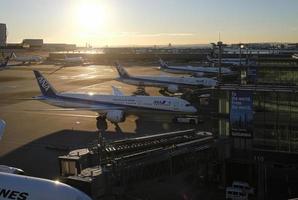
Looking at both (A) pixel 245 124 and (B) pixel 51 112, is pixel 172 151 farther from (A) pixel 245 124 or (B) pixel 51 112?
(B) pixel 51 112

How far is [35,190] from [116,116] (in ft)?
114

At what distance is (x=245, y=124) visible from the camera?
39156mm

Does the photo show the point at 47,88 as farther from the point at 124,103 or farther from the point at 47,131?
the point at 124,103

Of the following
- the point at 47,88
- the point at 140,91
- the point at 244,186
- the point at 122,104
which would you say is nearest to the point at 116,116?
the point at 122,104

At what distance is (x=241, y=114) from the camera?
3916 centimetres

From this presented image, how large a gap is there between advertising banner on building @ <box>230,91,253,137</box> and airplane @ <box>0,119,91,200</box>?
20.5 metres

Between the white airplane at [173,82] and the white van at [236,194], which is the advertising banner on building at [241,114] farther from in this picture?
the white airplane at [173,82]

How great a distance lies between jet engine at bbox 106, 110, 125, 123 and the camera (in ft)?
185

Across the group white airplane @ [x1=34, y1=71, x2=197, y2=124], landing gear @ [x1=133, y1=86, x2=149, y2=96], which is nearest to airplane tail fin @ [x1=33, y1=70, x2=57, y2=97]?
white airplane @ [x1=34, y1=71, x2=197, y2=124]

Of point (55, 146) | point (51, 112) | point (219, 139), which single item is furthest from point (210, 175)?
point (51, 112)

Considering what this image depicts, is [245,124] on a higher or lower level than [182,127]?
higher

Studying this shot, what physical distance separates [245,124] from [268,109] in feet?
7.66

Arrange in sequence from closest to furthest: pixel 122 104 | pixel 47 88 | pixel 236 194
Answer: pixel 236 194, pixel 122 104, pixel 47 88

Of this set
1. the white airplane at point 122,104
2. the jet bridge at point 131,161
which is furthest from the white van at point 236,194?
the white airplane at point 122,104
